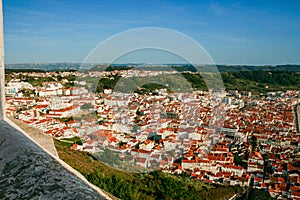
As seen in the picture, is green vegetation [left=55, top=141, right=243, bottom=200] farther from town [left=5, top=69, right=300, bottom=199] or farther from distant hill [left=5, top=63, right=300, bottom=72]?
distant hill [left=5, top=63, right=300, bottom=72]

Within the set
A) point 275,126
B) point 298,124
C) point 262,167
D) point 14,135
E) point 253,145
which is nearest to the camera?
point 14,135

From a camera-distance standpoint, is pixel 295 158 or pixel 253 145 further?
pixel 253 145

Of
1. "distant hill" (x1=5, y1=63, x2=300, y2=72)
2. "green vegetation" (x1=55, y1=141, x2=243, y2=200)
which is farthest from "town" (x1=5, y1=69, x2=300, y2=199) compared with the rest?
"green vegetation" (x1=55, y1=141, x2=243, y2=200)

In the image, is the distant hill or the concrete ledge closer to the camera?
the concrete ledge

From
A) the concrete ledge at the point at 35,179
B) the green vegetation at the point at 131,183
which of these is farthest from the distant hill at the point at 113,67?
the concrete ledge at the point at 35,179

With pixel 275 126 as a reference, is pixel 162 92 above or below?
above

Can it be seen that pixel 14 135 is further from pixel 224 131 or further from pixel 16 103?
pixel 16 103

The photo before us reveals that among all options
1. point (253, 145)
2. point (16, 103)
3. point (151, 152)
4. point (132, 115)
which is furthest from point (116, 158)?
point (16, 103)

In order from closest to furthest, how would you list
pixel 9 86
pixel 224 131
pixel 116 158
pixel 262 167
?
pixel 116 158 → pixel 262 167 → pixel 224 131 → pixel 9 86
